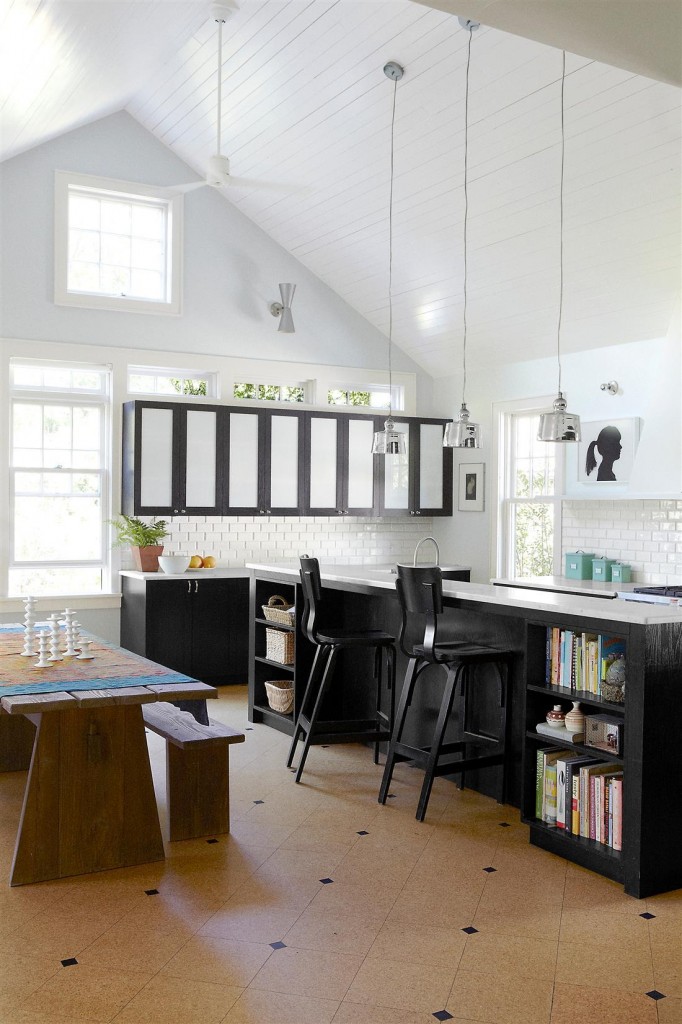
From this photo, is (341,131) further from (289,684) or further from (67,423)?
(289,684)

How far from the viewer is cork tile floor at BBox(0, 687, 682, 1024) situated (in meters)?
2.87

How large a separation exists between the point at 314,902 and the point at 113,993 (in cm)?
93

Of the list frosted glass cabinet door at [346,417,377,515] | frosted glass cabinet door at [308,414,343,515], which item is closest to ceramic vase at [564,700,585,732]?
frosted glass cabinet door at [308,414,343,515]

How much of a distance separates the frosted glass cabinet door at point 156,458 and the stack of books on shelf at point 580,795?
176 inches

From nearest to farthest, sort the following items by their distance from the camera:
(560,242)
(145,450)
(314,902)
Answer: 1. (314,902)
2. (560,242)
3. (145,450)

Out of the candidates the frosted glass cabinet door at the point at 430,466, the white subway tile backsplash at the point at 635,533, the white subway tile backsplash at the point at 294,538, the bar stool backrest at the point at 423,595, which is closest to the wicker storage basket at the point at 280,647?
the bar stool backrest at the point at 423,595

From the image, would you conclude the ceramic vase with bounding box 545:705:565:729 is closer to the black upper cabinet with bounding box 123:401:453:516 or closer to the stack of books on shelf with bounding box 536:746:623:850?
the stack of books on shelf with bounding box 536:746:623:850

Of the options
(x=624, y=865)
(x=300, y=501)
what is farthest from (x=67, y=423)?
(x=624, y=865)

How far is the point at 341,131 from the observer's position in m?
6.90

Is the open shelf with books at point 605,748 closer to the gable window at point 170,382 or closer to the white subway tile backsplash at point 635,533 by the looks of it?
the white subway tile backsplash at point 635,533

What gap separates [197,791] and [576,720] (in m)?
1.78

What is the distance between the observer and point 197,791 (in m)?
4.38

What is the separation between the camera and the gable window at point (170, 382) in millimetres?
8258

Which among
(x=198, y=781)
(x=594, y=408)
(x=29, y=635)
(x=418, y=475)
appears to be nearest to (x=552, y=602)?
(x=198, y=781)
